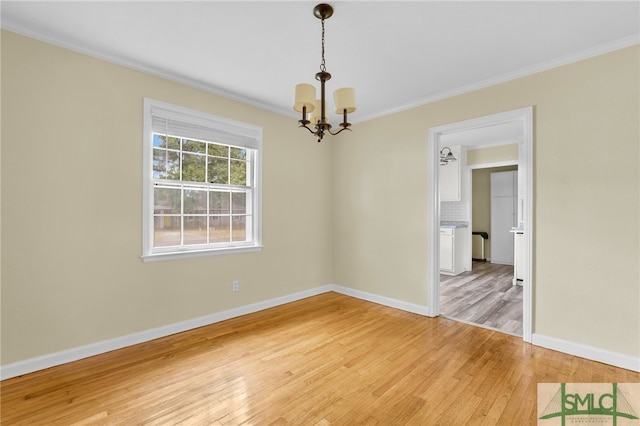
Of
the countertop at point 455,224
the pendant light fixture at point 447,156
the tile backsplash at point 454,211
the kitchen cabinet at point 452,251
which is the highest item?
the pendant light fixture at point 447,156

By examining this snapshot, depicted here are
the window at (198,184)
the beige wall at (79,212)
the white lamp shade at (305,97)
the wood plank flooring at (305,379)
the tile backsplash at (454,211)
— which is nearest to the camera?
the wood plank flooring at (305,379)

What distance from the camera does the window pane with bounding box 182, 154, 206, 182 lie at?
10.8 ft

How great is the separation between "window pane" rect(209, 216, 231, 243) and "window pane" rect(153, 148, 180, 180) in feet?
2.13

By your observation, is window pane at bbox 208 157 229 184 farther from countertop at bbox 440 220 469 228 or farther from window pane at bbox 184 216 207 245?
countertop at bbox 440 220 469 228

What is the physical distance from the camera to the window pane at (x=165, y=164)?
10.2 feet

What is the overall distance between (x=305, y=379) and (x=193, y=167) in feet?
8.05

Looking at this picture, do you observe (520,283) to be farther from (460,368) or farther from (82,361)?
(82,361)

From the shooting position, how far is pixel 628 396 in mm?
2090

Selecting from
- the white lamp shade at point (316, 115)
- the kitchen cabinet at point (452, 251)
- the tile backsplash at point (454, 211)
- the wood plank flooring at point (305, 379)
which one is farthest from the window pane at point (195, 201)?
the tile backsplash at point (454, 211)

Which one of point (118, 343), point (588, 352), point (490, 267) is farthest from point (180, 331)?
point (490, 267)

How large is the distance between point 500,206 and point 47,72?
8.28 metres

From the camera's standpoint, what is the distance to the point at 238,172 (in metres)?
3.78

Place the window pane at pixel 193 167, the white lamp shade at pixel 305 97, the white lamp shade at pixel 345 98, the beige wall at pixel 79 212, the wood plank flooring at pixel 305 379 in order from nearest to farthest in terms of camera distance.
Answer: the wood plank flooring at pixel 305 379
the white lamp shade at pixel 305 97
the white lamp shade at pixel 345 98
the beige wall at pixel 79 212
the window pane at pixel 193 167

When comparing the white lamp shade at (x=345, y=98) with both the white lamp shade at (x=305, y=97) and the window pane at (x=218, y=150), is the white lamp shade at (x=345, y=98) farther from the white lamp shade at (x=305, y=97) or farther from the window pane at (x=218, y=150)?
the window pane at (x=218, y=150)
